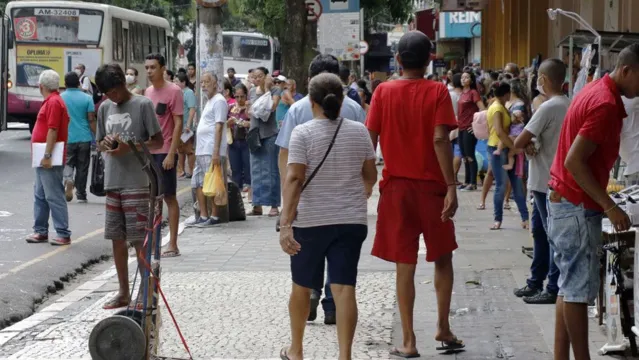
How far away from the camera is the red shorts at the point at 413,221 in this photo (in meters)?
7.22

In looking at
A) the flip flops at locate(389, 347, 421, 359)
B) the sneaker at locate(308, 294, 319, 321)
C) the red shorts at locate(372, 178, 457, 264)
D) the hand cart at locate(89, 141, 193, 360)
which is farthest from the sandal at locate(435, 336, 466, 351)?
the hand cart at locate(89, 141, 193, 360)

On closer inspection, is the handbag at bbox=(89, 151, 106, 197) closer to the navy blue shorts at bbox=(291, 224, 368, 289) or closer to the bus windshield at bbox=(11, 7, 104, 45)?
the navy blue shorts at bbox=(291, 224, 368, 289)

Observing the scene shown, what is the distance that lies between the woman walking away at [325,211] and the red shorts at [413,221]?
487mm

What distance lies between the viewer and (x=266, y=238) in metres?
13.2

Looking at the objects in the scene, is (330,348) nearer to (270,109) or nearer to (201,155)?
(201,155)

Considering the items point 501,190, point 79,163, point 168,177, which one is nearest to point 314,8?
point 79,163

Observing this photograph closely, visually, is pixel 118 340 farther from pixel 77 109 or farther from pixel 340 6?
pixel 340 6

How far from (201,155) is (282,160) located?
621 cm

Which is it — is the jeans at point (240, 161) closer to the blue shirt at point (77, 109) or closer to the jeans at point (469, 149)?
the blue shirt at point (77, 109)

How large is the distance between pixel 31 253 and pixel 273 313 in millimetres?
4242

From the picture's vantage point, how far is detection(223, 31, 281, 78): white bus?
46.0 metres

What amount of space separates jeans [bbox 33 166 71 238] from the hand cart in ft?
18.8

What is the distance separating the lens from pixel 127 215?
29.5ft

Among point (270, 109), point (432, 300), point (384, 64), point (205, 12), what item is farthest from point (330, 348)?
point (384, 64)
